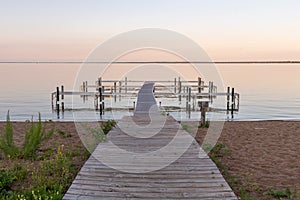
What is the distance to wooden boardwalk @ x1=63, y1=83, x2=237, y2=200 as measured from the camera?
5285 millimetres

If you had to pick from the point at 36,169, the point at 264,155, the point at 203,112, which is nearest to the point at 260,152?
the point at 264,155

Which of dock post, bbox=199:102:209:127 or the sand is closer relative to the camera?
the sand

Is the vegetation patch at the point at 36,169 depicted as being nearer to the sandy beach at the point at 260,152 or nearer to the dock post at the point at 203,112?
the sandy beach at the point at 260,152

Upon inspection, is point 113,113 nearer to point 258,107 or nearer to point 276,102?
point 258,107

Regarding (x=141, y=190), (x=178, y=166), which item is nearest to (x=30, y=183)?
(x=141, y=190)

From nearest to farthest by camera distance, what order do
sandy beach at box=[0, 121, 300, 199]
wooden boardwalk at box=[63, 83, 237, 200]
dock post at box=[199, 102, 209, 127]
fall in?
wooden boardwalk at box=[63, 83, 237, 200], sandy beach at box=[0, 121, 300, 199], dock post at box=[199, 102, 209, 127]

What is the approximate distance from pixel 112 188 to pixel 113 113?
18406 mm

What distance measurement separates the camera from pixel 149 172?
6.29 metres

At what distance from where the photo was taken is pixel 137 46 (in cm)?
1073

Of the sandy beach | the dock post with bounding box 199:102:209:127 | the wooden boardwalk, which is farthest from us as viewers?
the dock post with bounding box 199:102:209:127

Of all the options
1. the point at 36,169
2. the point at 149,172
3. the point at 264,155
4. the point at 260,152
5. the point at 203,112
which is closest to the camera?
the point at 149,172

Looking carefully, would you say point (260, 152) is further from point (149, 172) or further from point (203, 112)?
point (203, 112)

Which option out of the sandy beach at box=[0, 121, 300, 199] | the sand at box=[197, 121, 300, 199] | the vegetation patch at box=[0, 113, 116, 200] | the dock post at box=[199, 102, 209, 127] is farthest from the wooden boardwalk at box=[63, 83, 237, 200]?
the dock post at box=[199, 102, 209, 127]

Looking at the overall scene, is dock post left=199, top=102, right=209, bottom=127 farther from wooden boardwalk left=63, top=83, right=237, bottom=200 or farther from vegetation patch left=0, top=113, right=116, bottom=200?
vegetation patch left=0, top=113, right=116, bottom=200
